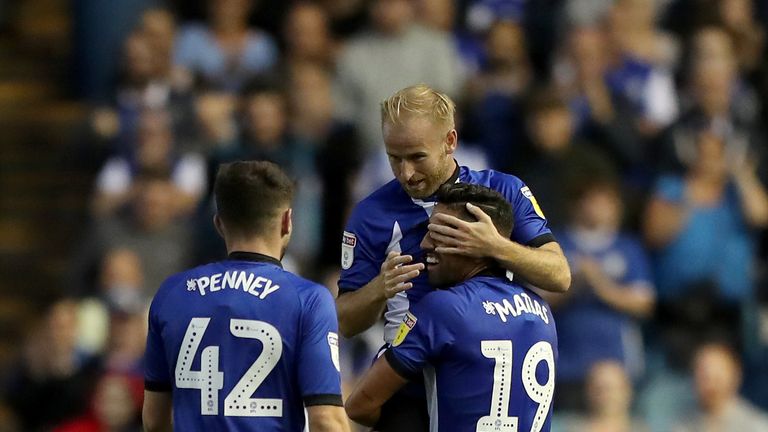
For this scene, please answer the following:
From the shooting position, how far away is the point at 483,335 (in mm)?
5984

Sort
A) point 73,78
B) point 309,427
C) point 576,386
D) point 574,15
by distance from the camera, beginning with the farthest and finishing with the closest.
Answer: point 73,78, point 574,15, point 576,386, point 309,427

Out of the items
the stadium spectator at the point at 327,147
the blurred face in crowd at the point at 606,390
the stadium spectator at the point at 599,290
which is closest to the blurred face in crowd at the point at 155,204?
the stadium spectator at the point at 327,147

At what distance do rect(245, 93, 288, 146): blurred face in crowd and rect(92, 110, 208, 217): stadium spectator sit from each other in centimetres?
48

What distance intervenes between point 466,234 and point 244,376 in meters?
0.96

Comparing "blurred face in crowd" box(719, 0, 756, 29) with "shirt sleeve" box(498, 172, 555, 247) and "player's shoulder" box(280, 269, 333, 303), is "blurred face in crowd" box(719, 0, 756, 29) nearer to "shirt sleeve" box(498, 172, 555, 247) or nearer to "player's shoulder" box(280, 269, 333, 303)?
"shirt sleeve" box(498, 172, 555, 247)

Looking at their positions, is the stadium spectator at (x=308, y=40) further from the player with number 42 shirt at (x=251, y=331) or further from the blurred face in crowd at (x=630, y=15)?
the player with number 42 shirt at (x=251, y=331)

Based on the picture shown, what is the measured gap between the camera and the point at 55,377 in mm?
11297

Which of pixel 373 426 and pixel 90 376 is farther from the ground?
pixel 373 426

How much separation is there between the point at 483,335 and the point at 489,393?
8.5 inches

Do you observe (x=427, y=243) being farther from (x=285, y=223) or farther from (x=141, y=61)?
(x=141, y=61)

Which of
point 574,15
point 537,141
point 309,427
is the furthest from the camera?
point 574,15

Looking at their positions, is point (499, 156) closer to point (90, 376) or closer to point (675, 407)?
point (675, 407)

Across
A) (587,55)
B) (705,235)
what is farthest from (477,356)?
(587,55)

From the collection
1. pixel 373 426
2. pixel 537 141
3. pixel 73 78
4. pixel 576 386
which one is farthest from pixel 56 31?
pixel 373 426
